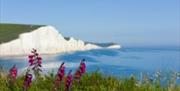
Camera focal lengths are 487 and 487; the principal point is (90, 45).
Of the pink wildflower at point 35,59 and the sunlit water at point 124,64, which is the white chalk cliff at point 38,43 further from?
the pink wildflower at point 35,59

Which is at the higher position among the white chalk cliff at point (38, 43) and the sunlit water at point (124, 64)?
the white chalk cliff at point (38, 43)

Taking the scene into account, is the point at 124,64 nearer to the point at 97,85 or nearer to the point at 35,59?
the point at 97,85

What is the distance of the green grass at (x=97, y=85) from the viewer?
852 cm

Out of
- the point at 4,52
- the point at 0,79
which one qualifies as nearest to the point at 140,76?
the point at 0,79

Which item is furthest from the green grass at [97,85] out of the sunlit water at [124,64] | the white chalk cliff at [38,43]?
the white chalk cliff at [38,43]

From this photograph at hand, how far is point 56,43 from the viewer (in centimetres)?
9881

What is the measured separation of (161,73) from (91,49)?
5148 inches

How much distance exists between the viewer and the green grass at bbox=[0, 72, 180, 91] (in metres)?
8.52

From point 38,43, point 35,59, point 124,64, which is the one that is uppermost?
point 38,43

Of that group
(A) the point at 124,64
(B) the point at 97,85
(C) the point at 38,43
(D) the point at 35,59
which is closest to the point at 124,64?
(A) the point at 124,64

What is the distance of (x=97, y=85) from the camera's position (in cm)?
941

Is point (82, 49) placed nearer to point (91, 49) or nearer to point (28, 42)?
point (91, 49)

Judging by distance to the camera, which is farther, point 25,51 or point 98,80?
point 25,51

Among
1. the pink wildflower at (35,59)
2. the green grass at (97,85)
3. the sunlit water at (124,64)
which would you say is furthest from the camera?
the sunlit water at (124,64)
